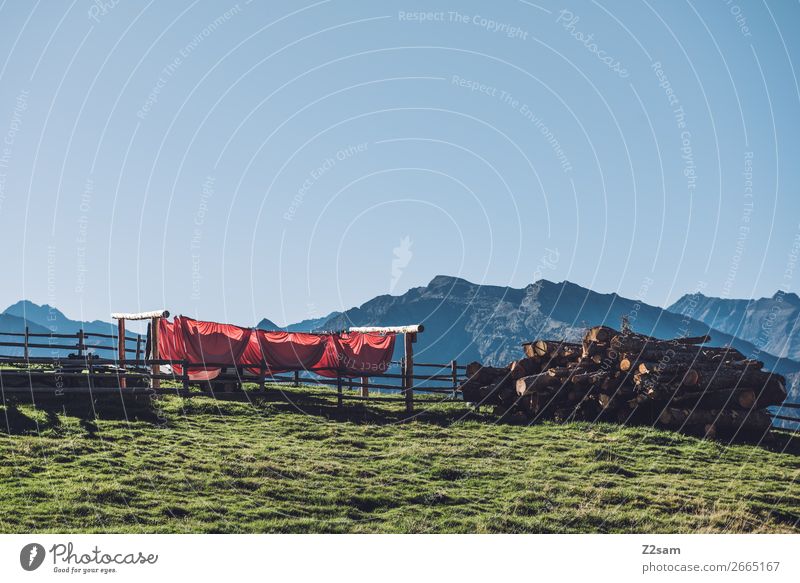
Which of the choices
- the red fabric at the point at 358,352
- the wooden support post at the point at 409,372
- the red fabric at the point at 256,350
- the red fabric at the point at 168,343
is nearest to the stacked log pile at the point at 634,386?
the wooden support post at the point at 409,372

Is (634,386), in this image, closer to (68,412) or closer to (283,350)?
(283,350)

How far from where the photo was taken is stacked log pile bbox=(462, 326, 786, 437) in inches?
867

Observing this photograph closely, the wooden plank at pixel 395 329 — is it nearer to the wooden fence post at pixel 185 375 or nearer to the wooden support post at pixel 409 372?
the wooden support post at pixel 409 372

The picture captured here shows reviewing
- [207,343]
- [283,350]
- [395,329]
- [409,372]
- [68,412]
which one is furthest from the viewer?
[395,329]

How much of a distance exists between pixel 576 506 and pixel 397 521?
12.1ft

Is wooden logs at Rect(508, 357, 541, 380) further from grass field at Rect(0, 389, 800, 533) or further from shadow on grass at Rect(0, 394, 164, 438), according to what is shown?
shadow on grass at Rect(0, 394, 164, 438)

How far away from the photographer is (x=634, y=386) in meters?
22.8

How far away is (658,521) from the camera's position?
14.6 meters

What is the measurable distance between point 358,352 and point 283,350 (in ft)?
11.7

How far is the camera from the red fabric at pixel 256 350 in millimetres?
25484

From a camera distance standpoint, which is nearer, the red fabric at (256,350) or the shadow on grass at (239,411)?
the shadow on grass at (239,411)

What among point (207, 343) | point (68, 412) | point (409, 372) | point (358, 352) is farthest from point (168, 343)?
point (409, 372)

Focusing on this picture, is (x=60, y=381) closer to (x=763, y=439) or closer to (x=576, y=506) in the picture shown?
(x=576, y=506)
